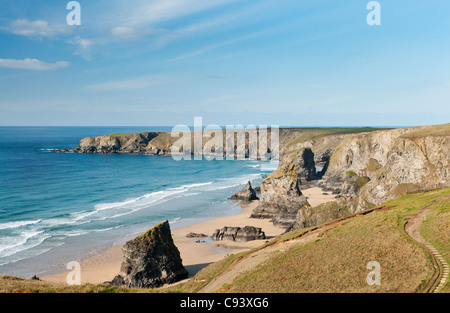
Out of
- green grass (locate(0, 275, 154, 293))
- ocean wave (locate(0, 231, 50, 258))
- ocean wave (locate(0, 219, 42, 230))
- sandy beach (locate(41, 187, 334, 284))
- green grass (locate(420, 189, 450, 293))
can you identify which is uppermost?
green grass (locate(420, 189, 450, 293))

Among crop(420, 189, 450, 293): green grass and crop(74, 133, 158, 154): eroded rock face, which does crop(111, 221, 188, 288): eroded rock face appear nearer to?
crop(420, 189, 450, 293): green grass

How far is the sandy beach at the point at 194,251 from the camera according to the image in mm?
40531

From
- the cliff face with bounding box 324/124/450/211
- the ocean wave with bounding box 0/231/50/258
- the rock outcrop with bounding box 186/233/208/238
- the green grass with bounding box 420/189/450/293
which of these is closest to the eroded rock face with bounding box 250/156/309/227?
the cliff face with bounding box 324/124/450/211

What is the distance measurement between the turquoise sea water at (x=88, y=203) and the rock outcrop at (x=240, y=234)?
12.3m

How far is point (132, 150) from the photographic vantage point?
644 ft

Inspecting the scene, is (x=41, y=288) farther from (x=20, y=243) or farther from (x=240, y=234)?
(x=20, y=243)

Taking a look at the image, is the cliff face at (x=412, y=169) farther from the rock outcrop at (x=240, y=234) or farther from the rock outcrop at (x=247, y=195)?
the rock outcrop at (x=247, y=195)

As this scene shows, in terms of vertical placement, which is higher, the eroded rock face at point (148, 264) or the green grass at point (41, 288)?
the green grass at point (41, 288)

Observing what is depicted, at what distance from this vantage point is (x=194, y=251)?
1900 inches

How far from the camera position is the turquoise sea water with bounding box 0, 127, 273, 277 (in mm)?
49244

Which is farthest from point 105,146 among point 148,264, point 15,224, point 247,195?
point 148,264

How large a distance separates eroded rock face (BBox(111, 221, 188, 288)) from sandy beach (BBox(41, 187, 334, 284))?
3701 millimetres

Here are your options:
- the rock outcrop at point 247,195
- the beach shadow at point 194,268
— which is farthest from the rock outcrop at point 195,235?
the rock outcrop at point 247,195

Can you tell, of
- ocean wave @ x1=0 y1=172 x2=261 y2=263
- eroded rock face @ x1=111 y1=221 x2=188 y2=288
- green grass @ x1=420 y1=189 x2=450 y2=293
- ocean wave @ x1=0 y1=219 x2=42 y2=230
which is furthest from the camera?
ocean wave @ x1=0 y1=219 x2=42 y2=230
